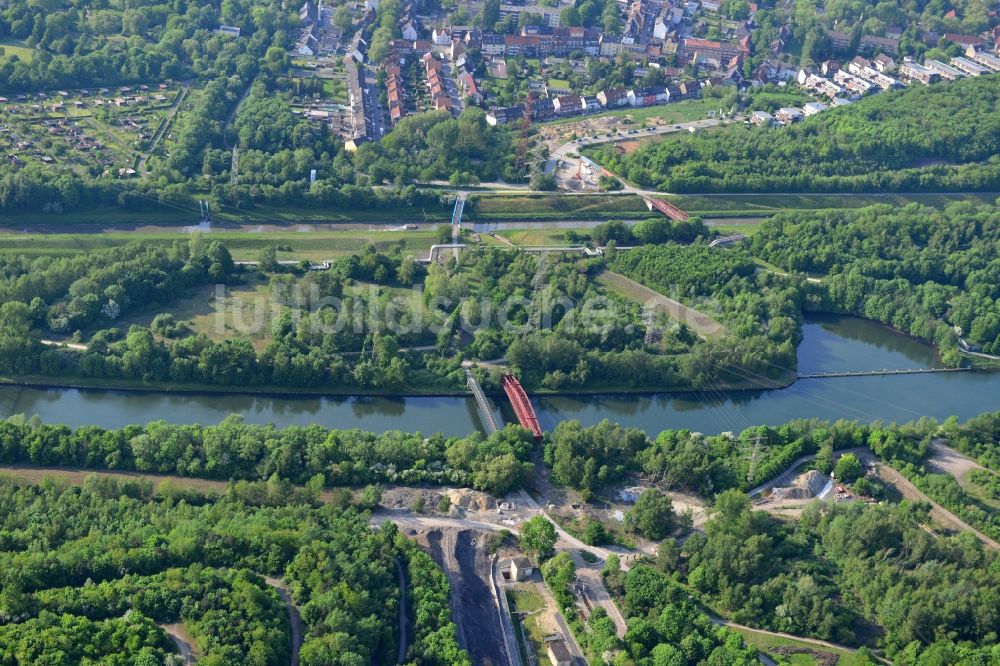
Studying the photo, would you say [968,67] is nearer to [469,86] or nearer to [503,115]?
[503,115]

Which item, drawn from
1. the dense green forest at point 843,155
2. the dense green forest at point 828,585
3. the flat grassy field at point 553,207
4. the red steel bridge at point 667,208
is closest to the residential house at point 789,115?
the dense green forest at point 843,155

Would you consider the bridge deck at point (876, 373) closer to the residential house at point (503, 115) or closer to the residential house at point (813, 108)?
the residential house at point (813, 108)

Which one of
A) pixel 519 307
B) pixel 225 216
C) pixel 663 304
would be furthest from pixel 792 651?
pixel 225 216

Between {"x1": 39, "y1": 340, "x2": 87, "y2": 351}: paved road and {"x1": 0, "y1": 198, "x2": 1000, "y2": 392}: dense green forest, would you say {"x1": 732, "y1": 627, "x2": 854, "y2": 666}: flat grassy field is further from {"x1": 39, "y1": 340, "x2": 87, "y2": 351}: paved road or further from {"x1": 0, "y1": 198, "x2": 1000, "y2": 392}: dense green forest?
{"x1": 39, "y1": 340, "x2": 87, "y2": 351}: paved road

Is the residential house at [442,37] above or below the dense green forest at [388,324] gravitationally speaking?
above

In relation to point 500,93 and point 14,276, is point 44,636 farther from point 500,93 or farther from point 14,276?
point 500,93

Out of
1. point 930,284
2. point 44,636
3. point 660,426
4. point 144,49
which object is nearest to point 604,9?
point 144,49

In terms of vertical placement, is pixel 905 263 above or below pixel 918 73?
below
